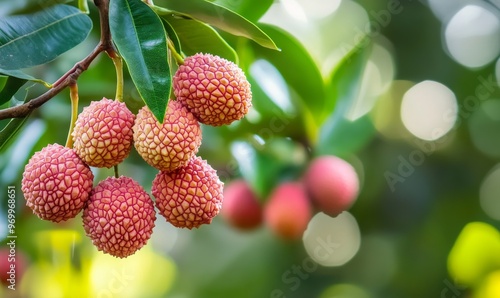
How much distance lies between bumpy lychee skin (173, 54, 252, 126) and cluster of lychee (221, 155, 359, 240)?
90 centimetres

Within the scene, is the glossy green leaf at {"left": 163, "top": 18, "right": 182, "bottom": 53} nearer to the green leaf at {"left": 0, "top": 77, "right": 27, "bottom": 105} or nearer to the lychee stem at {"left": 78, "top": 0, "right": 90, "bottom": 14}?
the lychee stem at {"left": 78, "top": 0, "right": 90, "bottom": 14}

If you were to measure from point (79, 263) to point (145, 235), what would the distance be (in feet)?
3.97

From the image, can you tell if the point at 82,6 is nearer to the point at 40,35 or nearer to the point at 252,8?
the point at 40,35

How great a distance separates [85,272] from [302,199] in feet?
2.36

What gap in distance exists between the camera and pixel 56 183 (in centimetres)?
94

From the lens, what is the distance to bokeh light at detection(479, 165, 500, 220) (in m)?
2.28

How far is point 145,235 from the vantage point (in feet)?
3.19

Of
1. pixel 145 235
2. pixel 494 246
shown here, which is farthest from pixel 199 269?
pixel 145 235

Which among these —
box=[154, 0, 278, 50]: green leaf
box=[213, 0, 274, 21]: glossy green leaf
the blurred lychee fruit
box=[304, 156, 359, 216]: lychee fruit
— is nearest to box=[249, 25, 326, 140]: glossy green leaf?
box=[213, 0, 274, 21]: glossy green leaf

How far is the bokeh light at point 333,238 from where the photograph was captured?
2.17 metres

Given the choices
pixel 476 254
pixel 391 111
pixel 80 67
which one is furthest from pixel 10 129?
pixel 391 111

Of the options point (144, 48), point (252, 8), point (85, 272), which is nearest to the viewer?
point (144, 48)

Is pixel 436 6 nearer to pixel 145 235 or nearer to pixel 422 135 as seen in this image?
pixel 422 135

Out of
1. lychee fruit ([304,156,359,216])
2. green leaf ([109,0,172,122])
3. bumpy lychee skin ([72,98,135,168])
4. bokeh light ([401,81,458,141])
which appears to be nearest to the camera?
green leaf ([109,0,172,122])
